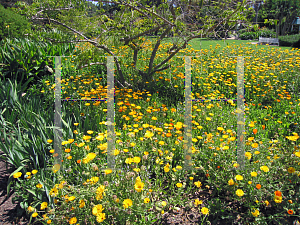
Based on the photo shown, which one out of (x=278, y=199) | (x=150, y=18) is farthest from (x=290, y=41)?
(x=278, y=199)

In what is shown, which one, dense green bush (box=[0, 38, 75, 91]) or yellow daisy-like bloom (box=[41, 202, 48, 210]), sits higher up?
dense green bush (box=[0, 38, 75, 91])

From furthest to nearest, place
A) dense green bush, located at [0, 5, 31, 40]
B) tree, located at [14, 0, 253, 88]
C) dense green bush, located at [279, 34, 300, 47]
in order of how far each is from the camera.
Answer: dense green bush, located at [279, 34, 300, 47], dense green bush, located at [0, 5, 31, 40], tree, located at [14, 0, 253, 88]

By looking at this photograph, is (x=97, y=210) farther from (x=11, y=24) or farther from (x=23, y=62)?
(x=11, y=24)

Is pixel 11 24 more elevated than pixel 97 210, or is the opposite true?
pixel 11 24

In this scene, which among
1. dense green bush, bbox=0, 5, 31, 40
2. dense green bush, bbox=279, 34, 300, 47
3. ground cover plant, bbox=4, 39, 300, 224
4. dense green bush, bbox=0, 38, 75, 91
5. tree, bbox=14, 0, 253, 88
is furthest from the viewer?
dense green bush, bbox=279, 34, 300, 47

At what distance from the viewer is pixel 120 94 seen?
358 cm

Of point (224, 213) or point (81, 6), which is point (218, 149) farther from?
point (81, 6)

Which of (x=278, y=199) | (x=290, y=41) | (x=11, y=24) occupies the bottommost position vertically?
(x=278, y=199)

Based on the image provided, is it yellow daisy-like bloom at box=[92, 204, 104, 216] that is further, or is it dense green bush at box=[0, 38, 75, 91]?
dense green bush at box=[0, 38, 75, 91]

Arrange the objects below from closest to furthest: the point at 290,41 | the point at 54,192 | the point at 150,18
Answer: the point at 54,192
the point at 150,18
the point at 290,41

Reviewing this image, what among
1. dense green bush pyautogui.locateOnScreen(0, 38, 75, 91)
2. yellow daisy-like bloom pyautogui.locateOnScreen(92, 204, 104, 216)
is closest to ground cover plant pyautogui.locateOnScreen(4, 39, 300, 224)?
yellow daisy-like bloom pyautogui.locateOnScreen(92, 204, 104, 216)

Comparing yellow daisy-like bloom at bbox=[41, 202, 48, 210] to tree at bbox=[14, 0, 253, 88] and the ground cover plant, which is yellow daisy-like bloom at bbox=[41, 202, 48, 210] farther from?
tree at bbox=[14, 0, 253, 88]

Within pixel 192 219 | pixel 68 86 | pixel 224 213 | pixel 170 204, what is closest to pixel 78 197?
pixel 170 204

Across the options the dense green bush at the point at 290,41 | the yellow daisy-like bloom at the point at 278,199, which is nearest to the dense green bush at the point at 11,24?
the yellow daisy-like bloom at the point at 278,199
